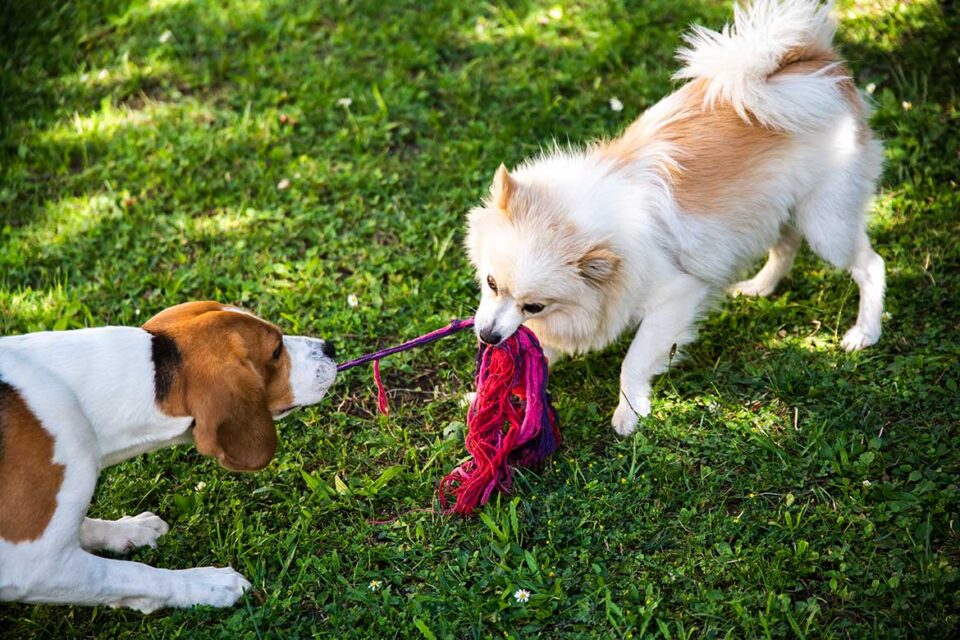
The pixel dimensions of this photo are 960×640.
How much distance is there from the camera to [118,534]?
11.1ft

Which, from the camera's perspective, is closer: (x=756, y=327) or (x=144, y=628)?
(x=144, y=628)

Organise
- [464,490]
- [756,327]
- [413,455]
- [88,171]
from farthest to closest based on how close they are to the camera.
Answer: [88,171] → [756,327] → [413,455] → [464,490]

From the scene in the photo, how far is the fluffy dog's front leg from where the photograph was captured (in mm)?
3727

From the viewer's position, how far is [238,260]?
479 centimetres

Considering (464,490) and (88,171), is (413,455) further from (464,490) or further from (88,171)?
(88,171)

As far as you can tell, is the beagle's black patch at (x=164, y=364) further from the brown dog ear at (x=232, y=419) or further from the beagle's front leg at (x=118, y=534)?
the beagle's front leg at (x=118, y=534)

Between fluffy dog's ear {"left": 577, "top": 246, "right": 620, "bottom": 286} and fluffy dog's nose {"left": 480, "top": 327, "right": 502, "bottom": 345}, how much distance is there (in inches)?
16.1

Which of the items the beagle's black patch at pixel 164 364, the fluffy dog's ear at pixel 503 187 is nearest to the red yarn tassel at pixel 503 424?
the fluffy dog's ear at pixel 503 187

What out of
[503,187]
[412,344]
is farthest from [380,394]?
[503,187]

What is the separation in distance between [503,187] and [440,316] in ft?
3.47

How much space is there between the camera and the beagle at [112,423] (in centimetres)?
284

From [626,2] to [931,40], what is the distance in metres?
1.93

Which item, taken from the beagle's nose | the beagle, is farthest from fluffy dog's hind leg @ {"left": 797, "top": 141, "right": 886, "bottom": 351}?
the beagle

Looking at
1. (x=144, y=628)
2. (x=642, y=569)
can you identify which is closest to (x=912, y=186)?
(x=642, y=569)
